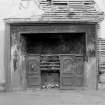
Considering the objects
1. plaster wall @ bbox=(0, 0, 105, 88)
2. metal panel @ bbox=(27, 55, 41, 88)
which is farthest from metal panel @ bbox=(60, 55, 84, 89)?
plaster wall @ bbox=(0, 0, 105, 88)

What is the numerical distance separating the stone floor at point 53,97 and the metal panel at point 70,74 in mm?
351

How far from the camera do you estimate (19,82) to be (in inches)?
470

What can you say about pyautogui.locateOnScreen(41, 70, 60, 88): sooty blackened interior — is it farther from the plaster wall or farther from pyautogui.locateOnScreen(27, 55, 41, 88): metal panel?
the plaster wall

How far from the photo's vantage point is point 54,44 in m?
12.8

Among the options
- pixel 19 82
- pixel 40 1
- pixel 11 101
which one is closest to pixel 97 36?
pixel 40 1

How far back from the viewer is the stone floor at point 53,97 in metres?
9.68

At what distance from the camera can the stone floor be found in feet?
31.8

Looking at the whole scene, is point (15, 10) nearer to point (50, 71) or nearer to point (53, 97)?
point (50, 71)

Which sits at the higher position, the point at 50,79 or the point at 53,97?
the point at 50,79

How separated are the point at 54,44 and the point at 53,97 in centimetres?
275

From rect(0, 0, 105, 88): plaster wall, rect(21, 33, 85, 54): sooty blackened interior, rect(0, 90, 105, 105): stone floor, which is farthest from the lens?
rect(21, 33, 85, 54): sooty blackened interior

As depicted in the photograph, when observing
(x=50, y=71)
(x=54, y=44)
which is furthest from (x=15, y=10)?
(x=50, y=71)

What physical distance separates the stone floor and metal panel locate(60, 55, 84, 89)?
35 cm

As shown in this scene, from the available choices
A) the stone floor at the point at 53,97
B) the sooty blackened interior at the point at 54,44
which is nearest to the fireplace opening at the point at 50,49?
the sooty blackened interior at the point at 54,44
